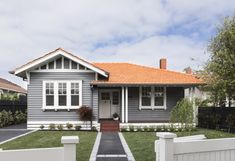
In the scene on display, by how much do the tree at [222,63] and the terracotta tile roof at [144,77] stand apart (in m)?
0.95

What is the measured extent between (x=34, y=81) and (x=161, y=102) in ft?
26.2

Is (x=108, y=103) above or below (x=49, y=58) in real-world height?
below

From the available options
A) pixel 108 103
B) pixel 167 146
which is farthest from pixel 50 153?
pixel 108 103

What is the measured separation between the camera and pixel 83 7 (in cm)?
1426

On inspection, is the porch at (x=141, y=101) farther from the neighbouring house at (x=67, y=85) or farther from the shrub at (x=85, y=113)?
the shrub at (x=85, y=113)

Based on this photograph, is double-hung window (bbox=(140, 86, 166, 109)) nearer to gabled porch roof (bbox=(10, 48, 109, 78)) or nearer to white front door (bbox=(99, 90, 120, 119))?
white front door (bbox=(99, 90, 120, 119))

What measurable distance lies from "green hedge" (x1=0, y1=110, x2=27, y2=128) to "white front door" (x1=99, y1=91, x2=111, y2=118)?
6334 mm

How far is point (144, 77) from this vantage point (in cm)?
2216

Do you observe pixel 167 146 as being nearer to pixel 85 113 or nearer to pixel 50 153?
pixel 50 153

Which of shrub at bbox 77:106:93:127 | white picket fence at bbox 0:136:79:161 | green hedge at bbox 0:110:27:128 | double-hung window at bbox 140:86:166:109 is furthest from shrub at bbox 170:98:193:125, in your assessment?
green hedge at bbox 0:110:27:128

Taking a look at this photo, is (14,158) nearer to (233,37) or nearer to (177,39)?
(233,37)

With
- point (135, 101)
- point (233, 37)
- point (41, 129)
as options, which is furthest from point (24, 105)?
point (233, 37)

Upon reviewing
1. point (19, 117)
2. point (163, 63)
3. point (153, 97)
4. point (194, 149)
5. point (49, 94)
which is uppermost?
point (163, 63)

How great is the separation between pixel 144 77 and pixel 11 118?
981cm
